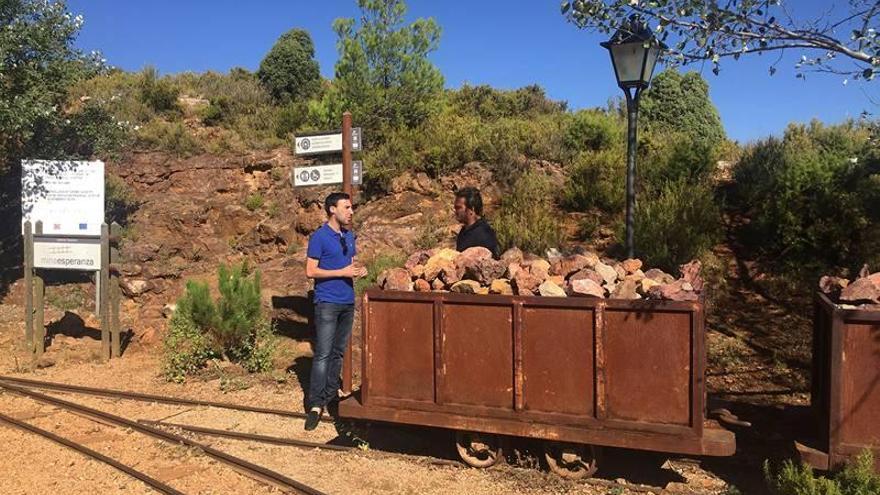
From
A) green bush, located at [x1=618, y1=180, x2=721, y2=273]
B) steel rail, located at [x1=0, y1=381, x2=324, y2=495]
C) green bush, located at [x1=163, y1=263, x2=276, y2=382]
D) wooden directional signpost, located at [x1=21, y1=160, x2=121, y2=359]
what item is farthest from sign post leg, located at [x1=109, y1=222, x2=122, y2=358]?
green bush, located at [x1=618, y1=180, x2=721, y2=273]

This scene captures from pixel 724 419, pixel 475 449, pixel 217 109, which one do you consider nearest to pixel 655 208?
pixel 724 419

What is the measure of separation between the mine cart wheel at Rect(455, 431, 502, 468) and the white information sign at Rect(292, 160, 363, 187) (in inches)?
160

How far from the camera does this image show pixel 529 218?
11633 mm

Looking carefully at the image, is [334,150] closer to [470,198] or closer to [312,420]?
[470,198]

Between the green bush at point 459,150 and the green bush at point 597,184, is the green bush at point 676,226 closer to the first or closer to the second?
the green bush at point 597,184

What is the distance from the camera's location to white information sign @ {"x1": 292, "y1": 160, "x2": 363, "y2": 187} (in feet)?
27.6

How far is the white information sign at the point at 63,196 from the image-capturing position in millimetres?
9859

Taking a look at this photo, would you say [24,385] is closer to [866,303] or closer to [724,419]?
[724,419]

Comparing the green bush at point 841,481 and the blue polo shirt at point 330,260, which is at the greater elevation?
the blue polo shirt at point 330,260

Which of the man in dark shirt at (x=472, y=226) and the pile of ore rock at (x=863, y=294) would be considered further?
the man in dark shirt at (x=472, y=226)

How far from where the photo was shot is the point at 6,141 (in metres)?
12.9

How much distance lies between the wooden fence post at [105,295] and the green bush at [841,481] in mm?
8836

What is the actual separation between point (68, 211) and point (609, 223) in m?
8.68

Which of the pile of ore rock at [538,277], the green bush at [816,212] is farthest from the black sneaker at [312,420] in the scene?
the green bush at [816,212]
